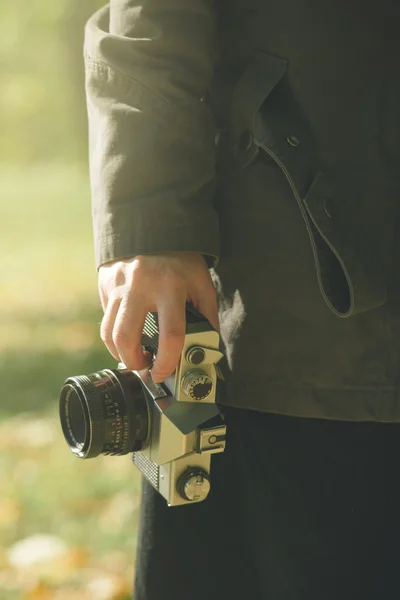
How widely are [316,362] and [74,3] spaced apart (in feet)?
22.1

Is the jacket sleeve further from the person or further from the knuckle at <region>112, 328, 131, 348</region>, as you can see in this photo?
the knuckle at <region>112, 328, 131, 348</region>

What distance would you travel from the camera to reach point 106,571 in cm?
255

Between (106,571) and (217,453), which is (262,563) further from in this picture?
(106,571)

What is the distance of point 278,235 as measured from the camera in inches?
53.4

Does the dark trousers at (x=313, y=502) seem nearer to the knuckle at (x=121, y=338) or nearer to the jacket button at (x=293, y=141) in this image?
the knuckle at (x=121, y=338)

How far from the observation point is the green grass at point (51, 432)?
8.53 ft

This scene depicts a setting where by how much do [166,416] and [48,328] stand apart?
11.5 ft

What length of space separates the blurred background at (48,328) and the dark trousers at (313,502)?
1.16 m

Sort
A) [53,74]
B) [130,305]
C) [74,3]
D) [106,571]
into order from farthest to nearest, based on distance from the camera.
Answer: [53,74] < [74,3] < [106,571] < [130,305]

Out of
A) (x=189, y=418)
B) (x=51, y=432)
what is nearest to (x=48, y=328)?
(x=51, y=432)

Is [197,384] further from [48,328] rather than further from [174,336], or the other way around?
[48,328]

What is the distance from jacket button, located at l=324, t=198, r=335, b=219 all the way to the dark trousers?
0.30 meters

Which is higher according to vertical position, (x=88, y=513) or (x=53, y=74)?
(x=53, y=74)

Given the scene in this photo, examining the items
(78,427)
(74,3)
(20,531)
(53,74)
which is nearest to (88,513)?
(20,531)
